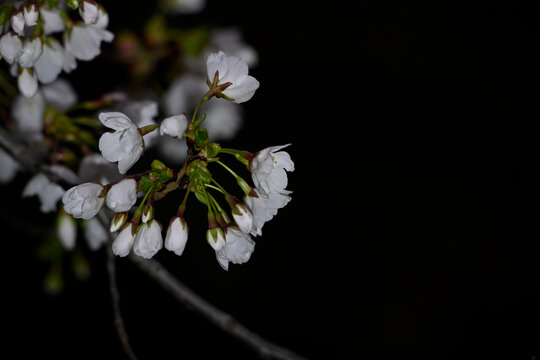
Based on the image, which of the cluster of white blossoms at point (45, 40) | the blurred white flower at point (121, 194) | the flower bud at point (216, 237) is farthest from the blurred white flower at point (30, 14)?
the flower bud at point (216, 237)

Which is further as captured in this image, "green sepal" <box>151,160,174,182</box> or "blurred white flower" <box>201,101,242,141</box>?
"blurred white flower" <box>201,101,242,141</box>

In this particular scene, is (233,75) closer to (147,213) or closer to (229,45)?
(147,213)

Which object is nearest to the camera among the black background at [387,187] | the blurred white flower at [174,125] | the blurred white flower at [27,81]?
the blurred white flower at [174,125]

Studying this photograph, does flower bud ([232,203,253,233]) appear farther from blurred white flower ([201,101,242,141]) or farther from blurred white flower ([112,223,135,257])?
blurred white flower ([201,101,242,141])

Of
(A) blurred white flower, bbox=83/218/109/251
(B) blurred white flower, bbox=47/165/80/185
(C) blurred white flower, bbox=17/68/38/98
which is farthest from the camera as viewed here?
(A) blurred white flower, bbox=83/218/109/251

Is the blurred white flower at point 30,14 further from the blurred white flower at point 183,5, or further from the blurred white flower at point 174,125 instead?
the blurred white flower at point 183,5

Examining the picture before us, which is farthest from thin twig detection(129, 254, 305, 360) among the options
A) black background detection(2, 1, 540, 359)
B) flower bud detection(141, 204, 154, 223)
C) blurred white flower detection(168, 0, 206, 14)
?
black background detection(2, 1, 540, 359)

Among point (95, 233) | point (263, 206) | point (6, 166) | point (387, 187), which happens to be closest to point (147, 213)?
point (263, 206)

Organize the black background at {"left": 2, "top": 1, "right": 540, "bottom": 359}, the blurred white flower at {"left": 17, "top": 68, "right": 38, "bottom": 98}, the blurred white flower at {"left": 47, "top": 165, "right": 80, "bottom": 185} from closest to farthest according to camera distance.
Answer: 1. the blurred white flower at {"left": 17, "top": 68, "right": 38, "bottom": 98}
2. the blurred white flower at {"left": 47, "top": 165, "right": 80, "bottom": 185}
3. the black background at {"left": 2, "top": 1, "right": 540, "bottom": 359}

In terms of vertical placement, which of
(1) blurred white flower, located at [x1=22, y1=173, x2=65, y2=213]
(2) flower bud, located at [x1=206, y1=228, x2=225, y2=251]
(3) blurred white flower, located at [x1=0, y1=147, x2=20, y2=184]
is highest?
(2) flower bud, located at [x1=206, y1=228, x2=225, y2=251]

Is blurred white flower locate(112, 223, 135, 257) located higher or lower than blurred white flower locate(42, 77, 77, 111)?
higher
